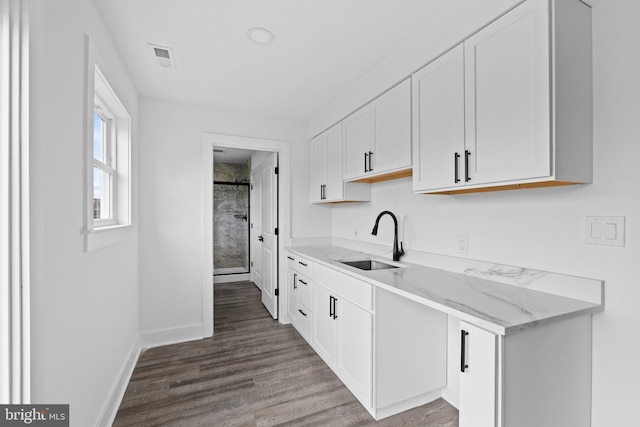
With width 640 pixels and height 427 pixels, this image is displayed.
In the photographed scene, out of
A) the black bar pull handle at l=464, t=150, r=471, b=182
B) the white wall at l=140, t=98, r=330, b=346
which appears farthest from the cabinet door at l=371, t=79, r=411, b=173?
the white wall at l=140, t=98, r=330, b=346

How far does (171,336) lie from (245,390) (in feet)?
4.16

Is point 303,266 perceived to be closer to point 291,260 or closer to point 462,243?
point 291,260

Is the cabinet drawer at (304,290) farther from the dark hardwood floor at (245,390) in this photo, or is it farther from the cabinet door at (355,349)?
the cabinet door at (355,349)

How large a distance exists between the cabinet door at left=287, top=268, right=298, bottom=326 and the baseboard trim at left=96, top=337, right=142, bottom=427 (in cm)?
150

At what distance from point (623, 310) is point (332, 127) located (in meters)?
2.49

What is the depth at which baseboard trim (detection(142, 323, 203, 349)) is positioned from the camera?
2793 mm

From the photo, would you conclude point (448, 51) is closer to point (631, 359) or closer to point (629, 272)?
point (629, 272)

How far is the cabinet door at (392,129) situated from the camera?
192 cm

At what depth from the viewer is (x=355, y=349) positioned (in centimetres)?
193

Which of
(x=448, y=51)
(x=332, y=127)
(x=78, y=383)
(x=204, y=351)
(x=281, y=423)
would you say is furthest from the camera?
(x=332, y=127)

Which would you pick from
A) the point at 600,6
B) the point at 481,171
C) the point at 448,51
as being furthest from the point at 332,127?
the point at 600,6

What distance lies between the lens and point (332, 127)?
2951mm

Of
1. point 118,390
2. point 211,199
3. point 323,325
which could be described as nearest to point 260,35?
point 211,199

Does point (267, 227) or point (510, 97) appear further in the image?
point (267, 227)
